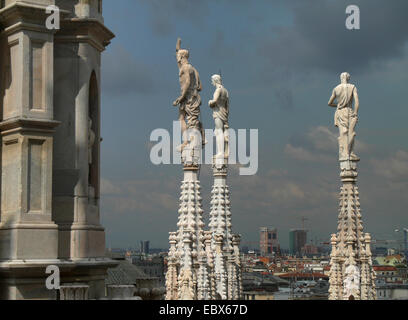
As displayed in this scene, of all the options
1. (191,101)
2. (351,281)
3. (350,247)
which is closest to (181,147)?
(191,101)

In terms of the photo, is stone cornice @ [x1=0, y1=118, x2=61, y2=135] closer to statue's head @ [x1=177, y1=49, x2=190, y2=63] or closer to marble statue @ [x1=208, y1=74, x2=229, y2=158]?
statue's head @ [x1=177, y1=49, x2=190, y2=63]

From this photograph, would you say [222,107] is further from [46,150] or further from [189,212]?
[46,150]

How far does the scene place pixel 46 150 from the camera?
337 inches

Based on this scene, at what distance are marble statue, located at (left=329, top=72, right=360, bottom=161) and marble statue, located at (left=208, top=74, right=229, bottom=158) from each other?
533 cm

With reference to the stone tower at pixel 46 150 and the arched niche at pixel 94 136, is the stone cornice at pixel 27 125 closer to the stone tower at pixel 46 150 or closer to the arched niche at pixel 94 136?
Result: the stone tower at pixel 46 150

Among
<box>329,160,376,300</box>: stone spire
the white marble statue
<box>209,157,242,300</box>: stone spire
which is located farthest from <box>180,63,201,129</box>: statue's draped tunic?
the white marble statue

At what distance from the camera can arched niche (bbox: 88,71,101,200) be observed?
960 centimetres

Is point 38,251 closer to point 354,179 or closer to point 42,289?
point 42,289

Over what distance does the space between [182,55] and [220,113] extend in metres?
6.52

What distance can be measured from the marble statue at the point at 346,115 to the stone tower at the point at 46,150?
47.7 feet

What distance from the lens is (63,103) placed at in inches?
358
